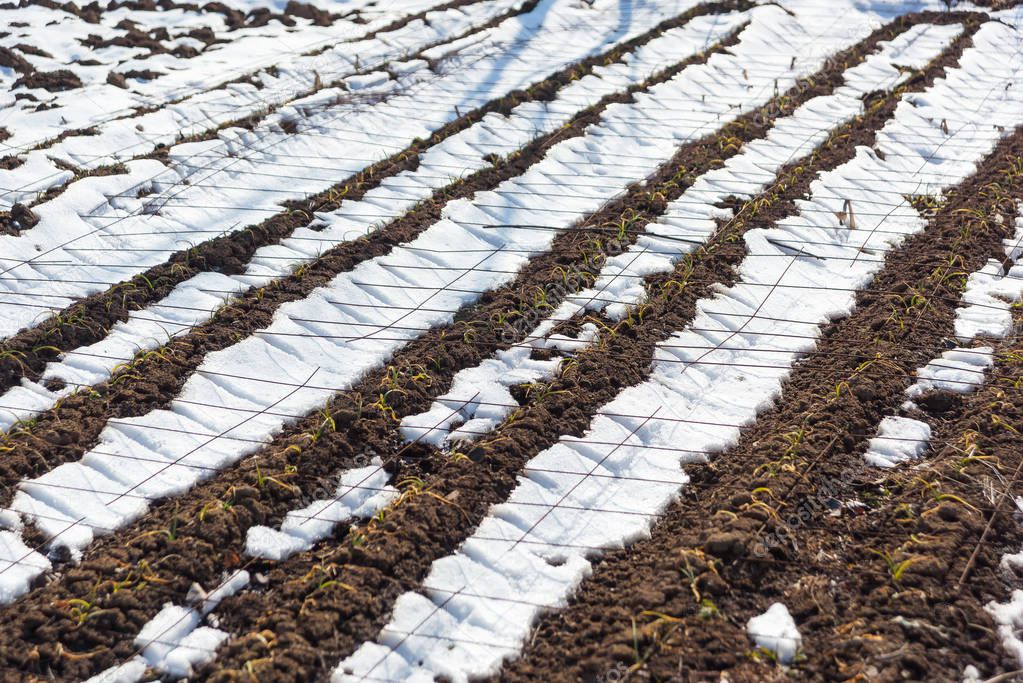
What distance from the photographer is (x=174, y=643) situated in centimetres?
302

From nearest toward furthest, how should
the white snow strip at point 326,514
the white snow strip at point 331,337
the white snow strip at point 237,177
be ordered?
1. the white snow strip at point 326,514
2. the white snow strip at point 331,337
3. the white snow strip at point 237,177

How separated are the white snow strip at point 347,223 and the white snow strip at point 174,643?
167 centimetres

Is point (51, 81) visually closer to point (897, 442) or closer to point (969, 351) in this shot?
point (897, 442)

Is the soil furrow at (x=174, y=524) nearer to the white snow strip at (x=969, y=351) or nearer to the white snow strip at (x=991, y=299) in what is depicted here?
the white snow strip at (x=969, y=351)

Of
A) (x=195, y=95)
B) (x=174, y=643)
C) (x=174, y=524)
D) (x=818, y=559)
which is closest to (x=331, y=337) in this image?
(x=174, y=524)

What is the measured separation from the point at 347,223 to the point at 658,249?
2262 millimetres

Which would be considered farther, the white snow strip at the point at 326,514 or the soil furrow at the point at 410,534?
the white snow strip at the point at 326,514

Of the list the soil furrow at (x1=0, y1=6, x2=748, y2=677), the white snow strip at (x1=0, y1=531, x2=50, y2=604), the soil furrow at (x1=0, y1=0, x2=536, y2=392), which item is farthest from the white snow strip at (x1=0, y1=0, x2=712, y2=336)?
the white snow strip at (x1=0, y1=531, x2=50, y2=604)

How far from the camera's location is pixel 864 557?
3.30 metres

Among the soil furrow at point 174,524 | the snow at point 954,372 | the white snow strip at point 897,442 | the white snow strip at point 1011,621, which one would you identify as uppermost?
the snow at point 954,372

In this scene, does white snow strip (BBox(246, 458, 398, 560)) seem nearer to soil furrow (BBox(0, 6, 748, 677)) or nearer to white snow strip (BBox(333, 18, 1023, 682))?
soil furrow (BBox(0, 6, 748, 677))

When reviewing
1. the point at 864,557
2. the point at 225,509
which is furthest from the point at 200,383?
the point at 864,557

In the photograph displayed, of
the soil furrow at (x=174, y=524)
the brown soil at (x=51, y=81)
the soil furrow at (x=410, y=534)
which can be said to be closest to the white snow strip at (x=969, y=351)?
the soil furrow at (x=410, y=534)

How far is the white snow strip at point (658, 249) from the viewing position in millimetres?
4195
